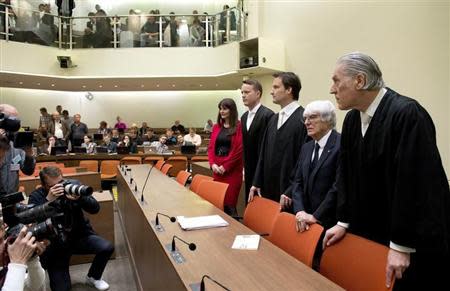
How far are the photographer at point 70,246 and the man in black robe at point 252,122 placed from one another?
1422 millimetres

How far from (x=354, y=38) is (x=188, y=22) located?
6.08m

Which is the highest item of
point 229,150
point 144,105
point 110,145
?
point 144,105

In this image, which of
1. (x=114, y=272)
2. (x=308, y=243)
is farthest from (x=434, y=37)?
(x=114, y=272)

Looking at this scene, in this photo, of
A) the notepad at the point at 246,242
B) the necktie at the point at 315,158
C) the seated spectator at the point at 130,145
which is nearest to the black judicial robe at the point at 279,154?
the necktie at the point at 315,158

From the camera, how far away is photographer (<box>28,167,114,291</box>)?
3.06 meters

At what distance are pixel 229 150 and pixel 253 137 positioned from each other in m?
0.40

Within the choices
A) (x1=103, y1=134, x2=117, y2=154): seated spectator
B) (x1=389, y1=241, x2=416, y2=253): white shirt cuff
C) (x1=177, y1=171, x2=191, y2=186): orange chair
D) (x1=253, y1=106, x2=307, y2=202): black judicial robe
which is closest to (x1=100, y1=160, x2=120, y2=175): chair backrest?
(x1=103, y1=134, x2=117, y2=154): seated spectator

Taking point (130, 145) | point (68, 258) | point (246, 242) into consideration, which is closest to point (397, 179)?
point (246, 242)

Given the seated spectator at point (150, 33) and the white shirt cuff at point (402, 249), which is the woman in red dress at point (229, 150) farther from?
the seated spectator at point (150, 33)

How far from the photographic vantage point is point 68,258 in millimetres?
3227

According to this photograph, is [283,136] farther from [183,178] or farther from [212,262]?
[183,178]

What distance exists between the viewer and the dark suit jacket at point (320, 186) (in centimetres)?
224

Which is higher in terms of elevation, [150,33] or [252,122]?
[150,33]

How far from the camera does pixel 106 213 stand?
3.92 m
